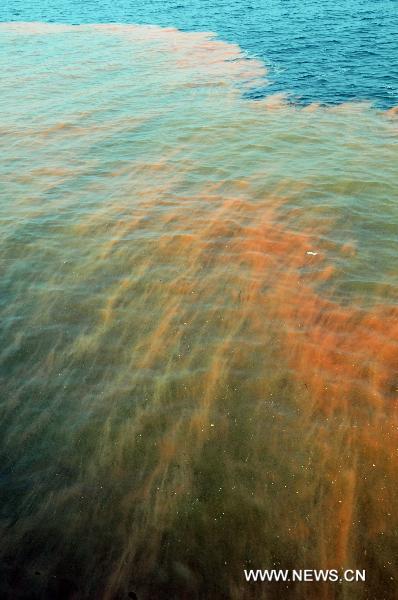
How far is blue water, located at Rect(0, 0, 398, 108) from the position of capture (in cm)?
1531

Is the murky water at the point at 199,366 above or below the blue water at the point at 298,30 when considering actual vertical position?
below

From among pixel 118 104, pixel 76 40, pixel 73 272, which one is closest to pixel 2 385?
pixel 73 272

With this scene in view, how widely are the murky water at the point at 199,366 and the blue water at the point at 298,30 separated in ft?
16.8

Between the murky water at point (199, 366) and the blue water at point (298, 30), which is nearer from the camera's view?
the murky water at point (199, 366)

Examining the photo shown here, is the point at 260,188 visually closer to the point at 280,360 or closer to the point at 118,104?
the point at 280,360

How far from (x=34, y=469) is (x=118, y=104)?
1331cm

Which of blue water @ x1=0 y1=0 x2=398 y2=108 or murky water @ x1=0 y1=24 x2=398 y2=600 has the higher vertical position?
blue water @ x1=0 y1=0 x2=398 y2=108

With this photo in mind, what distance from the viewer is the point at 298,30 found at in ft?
76.9

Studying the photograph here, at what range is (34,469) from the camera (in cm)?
443

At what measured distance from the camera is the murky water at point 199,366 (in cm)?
380

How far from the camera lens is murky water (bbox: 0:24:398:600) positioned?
3797 mm

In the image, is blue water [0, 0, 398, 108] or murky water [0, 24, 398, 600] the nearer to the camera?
murky water [0, 24, 398, 600]

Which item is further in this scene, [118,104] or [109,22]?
[109,22]

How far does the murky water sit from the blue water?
5113 millimetres
